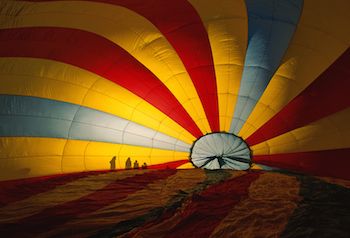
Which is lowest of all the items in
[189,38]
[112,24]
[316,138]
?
[316,138]

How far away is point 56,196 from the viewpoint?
2.09 m

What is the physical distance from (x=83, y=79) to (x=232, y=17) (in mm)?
1716

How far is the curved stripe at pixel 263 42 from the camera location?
3164 mm

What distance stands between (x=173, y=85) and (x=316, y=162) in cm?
167

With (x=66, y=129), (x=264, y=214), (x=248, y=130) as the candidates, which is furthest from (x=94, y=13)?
(x=264, y=214)

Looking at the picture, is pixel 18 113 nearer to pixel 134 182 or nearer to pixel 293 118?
pixel 134 182

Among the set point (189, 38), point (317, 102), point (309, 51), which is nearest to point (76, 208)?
point (189, 38)

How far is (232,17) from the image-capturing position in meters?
3.26

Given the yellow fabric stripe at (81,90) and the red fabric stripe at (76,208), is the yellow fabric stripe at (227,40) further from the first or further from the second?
the red fabric stripe at (76,208)

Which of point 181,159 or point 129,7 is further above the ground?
point 129,7

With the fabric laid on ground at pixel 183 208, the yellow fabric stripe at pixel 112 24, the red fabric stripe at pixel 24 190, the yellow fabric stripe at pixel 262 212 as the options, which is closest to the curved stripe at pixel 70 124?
the yellow fabric stripe at pixel 112 24

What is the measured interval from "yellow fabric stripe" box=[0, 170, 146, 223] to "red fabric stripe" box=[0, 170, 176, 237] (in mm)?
69

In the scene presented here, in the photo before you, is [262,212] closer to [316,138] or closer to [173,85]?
[316,138]

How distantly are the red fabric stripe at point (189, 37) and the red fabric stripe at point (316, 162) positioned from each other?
69 cm
